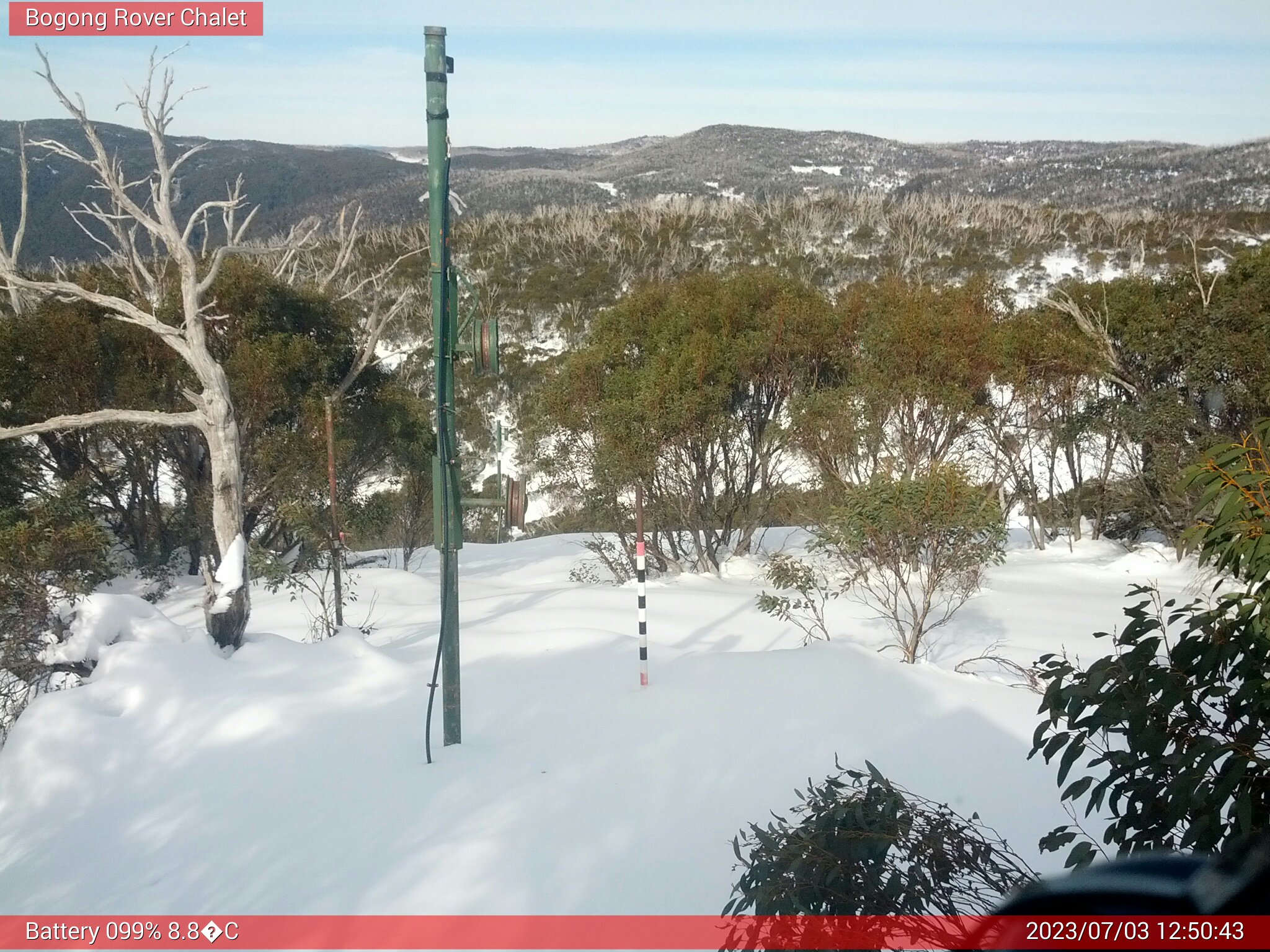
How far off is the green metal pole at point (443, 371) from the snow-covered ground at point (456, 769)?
18.6 inches

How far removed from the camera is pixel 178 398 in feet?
41.7

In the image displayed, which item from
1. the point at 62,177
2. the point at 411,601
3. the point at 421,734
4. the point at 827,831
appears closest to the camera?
the point at 827,831

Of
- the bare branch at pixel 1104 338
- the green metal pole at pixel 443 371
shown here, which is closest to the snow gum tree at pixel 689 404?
the bare branch at pixel 1104 338

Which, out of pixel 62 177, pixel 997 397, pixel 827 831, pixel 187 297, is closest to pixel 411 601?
pixel 187 297

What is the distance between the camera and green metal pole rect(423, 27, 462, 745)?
4.22 m

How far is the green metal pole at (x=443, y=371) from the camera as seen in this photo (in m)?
4.22

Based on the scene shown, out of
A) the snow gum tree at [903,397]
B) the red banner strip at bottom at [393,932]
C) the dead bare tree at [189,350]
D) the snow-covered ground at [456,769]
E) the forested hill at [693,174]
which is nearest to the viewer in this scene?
the red banner strip at bottom at [393,932]

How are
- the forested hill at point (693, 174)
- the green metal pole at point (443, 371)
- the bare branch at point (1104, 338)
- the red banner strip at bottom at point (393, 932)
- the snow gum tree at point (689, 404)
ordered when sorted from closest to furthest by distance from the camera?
the red banner strip at bottom at point (393, 932), the green metal pole at point (443, 371), the snow gum tree at point (689, 404), the bare branch at point (1104, 338), the forested hill at point (693, 174)

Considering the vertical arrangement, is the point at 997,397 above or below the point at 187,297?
below

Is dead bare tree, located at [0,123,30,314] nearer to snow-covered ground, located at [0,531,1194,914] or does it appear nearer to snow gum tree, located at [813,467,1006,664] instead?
snow-covered ground, located at [0,531,1194,914]

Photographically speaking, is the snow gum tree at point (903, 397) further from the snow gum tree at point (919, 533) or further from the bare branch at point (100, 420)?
the bare branch at point (100, 420)

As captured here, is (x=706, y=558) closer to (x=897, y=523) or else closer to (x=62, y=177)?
(x=897, y=523)

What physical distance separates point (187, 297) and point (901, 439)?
936 centimetres

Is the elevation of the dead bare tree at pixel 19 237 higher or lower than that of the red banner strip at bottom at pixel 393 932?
higher
